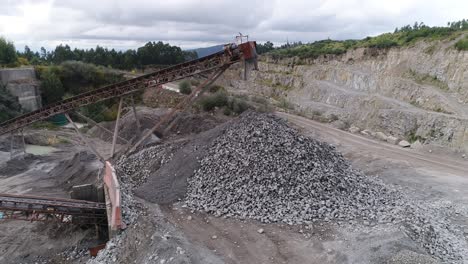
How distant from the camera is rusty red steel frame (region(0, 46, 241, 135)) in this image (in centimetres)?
1373

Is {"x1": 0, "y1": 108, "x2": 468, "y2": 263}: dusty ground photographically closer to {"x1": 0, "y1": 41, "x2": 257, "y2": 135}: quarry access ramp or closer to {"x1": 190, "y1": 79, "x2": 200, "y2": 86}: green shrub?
{"x1": 0, "y1": 41, "x2": 257, "y2": 135}: quarry access ramp

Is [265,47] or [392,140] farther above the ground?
[265,47]

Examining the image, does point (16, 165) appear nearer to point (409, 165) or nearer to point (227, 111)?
point (227, 111)

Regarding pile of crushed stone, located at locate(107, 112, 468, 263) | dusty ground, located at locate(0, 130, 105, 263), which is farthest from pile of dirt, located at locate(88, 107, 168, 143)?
pile of crushed stone, located at locate(107, 112, 468, 263)

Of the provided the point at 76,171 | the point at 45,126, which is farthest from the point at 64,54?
the point at 76,171

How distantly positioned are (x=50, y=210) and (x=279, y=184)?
7654mm

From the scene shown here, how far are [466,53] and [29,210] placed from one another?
88.3 ft

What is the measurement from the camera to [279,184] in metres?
11.3

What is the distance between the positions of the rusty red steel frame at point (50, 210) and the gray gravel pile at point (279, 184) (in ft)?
11.1

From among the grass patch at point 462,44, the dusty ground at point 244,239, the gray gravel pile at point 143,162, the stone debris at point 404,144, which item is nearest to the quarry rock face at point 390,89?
the grass patch at point 462,44

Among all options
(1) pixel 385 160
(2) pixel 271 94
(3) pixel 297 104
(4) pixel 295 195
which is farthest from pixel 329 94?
(4) pixel 295 195

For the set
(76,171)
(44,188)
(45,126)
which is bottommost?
(44,188)

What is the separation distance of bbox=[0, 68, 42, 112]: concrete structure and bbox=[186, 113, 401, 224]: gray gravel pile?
88.2ft

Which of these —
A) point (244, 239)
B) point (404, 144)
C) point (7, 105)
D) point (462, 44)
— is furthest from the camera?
point (7, 105)
